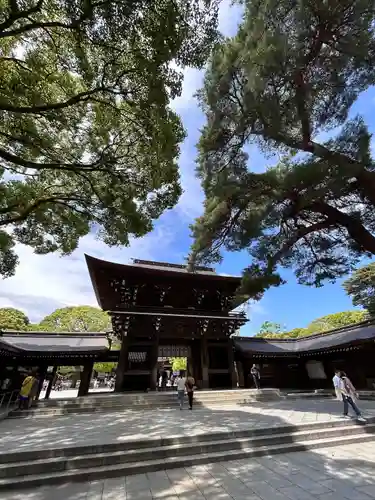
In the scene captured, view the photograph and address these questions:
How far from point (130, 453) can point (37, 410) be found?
20.5 feet

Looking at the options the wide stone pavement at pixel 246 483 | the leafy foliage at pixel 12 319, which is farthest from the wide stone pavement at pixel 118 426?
the leafy foliage at pixel 12 319

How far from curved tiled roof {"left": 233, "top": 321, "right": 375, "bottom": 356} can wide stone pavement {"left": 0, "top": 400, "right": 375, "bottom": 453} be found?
896cm

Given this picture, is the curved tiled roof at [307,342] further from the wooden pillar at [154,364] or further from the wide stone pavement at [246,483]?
the wide stone pavement at [246,483]

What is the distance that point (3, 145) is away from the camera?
7969mm

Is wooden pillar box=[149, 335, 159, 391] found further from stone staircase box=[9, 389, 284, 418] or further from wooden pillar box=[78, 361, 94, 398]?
wooden pillar box=[78, 361, 94, 398]

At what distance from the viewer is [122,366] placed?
42.2 ft

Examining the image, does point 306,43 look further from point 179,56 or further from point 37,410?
point 37,410

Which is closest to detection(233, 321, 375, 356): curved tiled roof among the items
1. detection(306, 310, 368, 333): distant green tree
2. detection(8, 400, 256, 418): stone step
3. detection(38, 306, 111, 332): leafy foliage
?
detection(8, 400, 256, 418): stone step

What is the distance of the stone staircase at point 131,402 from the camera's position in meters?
9.66

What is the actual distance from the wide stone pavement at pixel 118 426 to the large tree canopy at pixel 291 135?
12.7 ft

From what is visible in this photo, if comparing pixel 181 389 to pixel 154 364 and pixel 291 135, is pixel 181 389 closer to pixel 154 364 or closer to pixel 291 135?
pixel 154 364

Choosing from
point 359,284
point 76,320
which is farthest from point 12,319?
point 359,284

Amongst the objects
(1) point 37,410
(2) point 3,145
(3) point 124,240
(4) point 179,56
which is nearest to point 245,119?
(4) point 179,56

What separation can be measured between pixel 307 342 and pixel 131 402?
15377 millimetres
